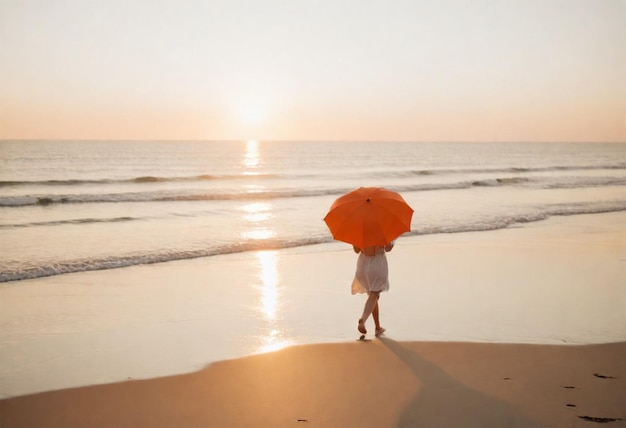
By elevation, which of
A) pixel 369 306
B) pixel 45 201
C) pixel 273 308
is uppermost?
pixel 369 306

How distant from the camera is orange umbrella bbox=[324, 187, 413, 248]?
670 centimetres

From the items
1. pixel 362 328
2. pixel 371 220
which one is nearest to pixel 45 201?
pixel 362 328

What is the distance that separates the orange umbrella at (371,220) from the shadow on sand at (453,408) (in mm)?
1584

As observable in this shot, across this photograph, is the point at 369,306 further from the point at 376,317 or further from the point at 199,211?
the point at 199,211

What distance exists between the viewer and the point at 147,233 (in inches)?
611

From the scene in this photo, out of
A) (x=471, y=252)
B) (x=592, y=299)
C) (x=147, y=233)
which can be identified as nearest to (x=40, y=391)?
(x=592, y=299)

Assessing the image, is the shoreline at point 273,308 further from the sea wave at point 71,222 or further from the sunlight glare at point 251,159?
the sunlight glare at point 251,159

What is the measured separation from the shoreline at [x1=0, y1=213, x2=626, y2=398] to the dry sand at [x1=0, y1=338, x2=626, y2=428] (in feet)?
1.34

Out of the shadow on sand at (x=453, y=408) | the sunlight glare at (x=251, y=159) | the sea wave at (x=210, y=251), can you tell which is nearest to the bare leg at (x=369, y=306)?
the shadow on sand at (x=453, y=408)

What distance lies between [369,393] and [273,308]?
324cm

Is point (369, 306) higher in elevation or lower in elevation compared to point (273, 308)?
higher

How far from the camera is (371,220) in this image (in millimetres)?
6699

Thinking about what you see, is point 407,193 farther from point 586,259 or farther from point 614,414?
point 614,414

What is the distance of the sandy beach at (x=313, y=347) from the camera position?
17.1 ft
